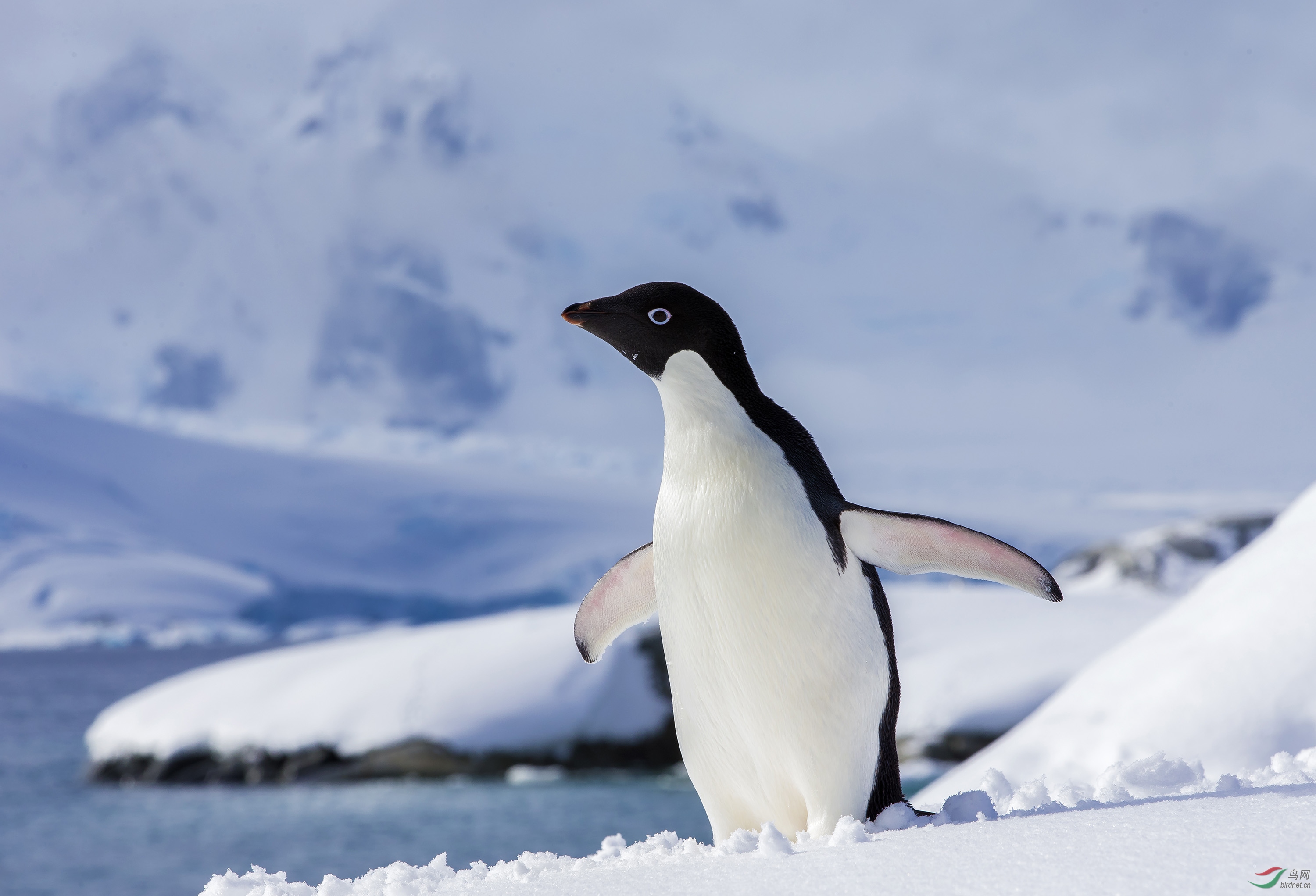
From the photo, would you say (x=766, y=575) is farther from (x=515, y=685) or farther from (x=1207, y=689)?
(x=515, y=685)

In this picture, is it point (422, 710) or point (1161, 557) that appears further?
point (1161, 557)

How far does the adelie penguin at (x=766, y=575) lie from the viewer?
7.41 ft

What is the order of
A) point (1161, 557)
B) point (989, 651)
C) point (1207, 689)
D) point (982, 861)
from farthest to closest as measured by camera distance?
point (1161, 557) → point (989, 651) → point (1207, 689) → point (982, 861)

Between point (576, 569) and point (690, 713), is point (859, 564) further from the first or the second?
point (576, 569)

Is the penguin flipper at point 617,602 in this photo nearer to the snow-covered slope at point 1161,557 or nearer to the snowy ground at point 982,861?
the snowy ground at point 982,861

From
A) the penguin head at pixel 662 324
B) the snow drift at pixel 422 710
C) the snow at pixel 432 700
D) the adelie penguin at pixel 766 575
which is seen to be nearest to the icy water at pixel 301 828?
the snow drift at pixel 422 710

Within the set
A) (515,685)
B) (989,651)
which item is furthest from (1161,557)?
(515,685)

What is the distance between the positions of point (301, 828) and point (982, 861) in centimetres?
1286

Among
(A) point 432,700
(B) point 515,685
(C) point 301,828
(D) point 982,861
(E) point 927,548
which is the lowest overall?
(D) point 982,861

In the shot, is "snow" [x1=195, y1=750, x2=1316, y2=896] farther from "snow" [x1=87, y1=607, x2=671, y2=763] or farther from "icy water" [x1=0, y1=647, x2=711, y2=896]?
"snow" [x1=87, y1=607, x2=671, y2=763]

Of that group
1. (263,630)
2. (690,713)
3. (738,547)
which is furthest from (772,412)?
(263,630)

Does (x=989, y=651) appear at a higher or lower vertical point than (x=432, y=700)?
higher

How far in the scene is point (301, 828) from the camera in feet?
42.1

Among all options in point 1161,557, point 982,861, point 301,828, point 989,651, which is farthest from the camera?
point 1161,557
